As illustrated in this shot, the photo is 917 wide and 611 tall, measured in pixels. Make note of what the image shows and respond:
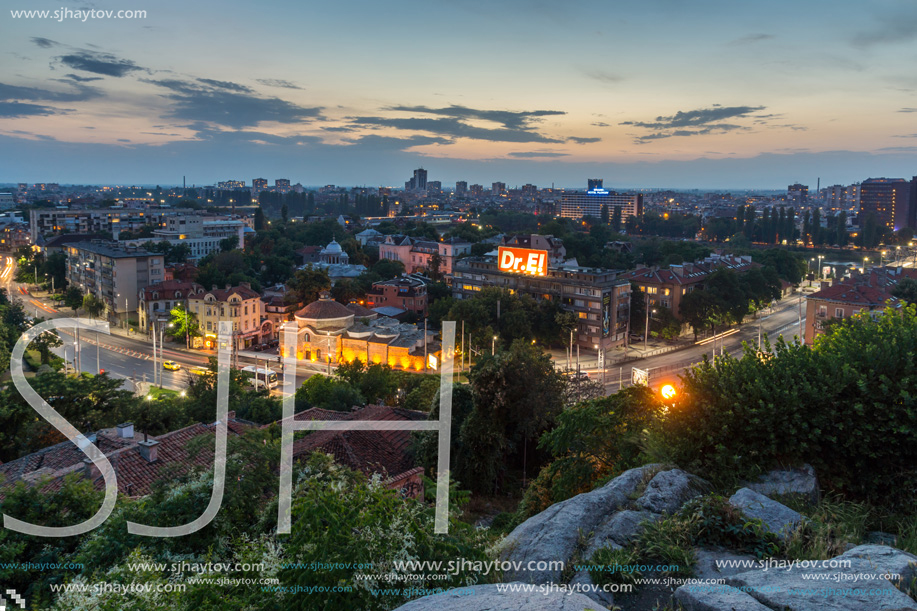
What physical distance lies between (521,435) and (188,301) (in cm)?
3316

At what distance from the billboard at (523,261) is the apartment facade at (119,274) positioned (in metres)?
28.3

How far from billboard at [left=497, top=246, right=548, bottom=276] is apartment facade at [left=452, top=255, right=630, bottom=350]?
0.35 metres

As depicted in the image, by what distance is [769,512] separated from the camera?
17.3 ft

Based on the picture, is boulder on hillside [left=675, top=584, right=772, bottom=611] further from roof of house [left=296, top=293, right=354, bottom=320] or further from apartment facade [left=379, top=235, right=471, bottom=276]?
apartment facade [left=379, top=235, right=471, bottom=276]

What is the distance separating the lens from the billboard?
43.4 meters

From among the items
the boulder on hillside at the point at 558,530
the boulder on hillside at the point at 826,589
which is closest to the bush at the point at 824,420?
the boulder on hillside at the point at 558,530

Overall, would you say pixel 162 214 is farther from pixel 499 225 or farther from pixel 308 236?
pixel 499 225

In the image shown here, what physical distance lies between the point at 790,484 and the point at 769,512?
1.34 metres

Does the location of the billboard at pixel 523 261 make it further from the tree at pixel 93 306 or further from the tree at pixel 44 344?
the tree at pixel 93 306

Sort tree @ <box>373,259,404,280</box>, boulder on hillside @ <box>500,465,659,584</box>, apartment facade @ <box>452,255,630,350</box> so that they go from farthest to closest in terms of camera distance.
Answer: tree @ <box>373,259,404,280</box> → apartment facade @ <box>452,255,630,350</box> → boulder on hillside @ <box>500,465,659,584</box>

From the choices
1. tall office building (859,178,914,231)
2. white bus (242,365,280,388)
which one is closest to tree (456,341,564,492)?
white bus (242,365,280,388)

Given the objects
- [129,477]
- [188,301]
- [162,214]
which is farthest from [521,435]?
[162,214]

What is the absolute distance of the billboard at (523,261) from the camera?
1709 inches

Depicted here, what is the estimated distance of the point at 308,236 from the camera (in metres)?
81.7
